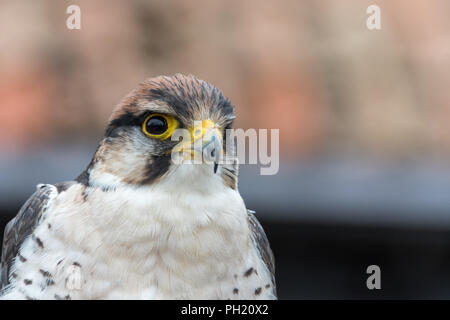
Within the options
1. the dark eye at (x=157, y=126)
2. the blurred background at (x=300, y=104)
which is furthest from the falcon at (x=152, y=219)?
the blurred background at (x=300, y=104)

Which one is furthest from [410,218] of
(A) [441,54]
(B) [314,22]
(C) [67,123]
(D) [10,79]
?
(D) [10,79]

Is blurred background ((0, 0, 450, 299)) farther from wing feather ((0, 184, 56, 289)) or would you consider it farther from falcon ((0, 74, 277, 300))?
falcon ((0, 74, 277, 300))

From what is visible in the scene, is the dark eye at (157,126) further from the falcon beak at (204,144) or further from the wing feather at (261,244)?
the wing feather at (261,244)

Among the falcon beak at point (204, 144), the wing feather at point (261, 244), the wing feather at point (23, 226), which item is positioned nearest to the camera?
the falcon beak at point (204, 144)

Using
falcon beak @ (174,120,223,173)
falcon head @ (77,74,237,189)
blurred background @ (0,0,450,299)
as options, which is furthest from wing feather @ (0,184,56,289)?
blurred background @ (0,0,450,299)

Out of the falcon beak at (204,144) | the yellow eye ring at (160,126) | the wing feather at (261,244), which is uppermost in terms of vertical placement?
the yellow eye ring at (160,126)

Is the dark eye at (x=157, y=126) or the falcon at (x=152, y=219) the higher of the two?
the dark eye at (x=157, y=126)

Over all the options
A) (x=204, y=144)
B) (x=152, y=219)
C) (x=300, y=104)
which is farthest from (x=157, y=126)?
(x=300, y=104)
